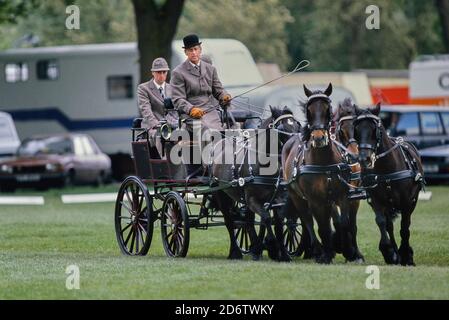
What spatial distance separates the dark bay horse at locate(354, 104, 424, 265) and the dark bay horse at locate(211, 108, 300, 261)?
3.55ft

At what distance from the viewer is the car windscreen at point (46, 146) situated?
37250 millimetres

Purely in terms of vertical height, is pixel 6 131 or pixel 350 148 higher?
pixel 350 148

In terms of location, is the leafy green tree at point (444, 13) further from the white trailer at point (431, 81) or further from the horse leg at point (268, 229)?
the horse leg at point (268, 229)

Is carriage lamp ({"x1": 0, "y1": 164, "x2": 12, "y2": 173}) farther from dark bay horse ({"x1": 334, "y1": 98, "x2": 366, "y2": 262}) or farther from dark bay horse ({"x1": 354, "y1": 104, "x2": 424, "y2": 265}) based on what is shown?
dark bay horse ({"x1": 354, "y1": 104, "x2": 424, "y2": 265})

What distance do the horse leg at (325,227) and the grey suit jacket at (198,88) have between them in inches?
87.7

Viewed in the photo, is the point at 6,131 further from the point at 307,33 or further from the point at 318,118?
the point at 307,33

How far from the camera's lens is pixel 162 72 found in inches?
717

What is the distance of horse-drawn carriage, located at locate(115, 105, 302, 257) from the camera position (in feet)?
54.3

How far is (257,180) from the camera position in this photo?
1634 cm

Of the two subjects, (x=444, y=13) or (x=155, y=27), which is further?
(x=444, y=13)

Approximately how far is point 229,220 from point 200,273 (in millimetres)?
3044

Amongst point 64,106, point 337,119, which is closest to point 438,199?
point 337,119

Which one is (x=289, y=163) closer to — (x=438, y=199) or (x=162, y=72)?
(x=162, y=72)

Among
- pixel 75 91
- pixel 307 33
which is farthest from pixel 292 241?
pixel 307 33
